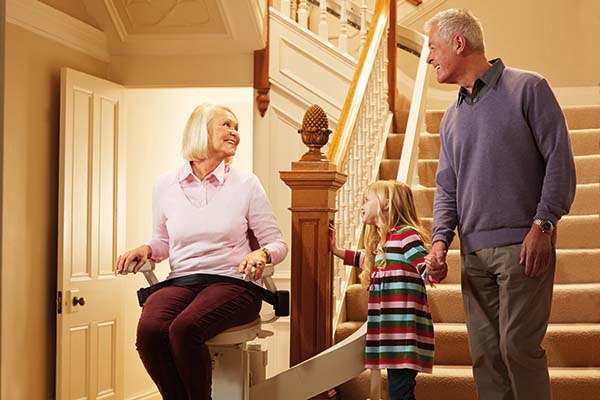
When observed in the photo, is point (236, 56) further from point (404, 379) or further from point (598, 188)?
point (404, 379)

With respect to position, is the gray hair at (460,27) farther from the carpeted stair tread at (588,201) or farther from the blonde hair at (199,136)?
the carpeted stair tread at (588,201)

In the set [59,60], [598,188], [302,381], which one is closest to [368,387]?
[302,381]

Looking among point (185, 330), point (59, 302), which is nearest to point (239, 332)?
point (185, 330)

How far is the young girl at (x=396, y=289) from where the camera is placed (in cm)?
300

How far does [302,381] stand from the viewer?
10.1ft

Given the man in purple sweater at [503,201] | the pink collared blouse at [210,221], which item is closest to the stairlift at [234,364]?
the pink collared blouse at [210,221]

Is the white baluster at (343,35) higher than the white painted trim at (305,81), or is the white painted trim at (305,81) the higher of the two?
the white baluster at (343,35)

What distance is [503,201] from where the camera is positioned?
7.87 feet

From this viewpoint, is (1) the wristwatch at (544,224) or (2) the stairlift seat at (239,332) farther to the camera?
(2) the stairlift seat at (239,332)

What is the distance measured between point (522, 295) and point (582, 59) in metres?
5.22

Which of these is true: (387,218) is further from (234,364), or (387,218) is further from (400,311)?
(234,364)

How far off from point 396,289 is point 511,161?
2.71 feet

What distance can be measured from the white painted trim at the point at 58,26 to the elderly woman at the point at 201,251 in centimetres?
169

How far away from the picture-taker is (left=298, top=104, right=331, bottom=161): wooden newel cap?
3.33m
